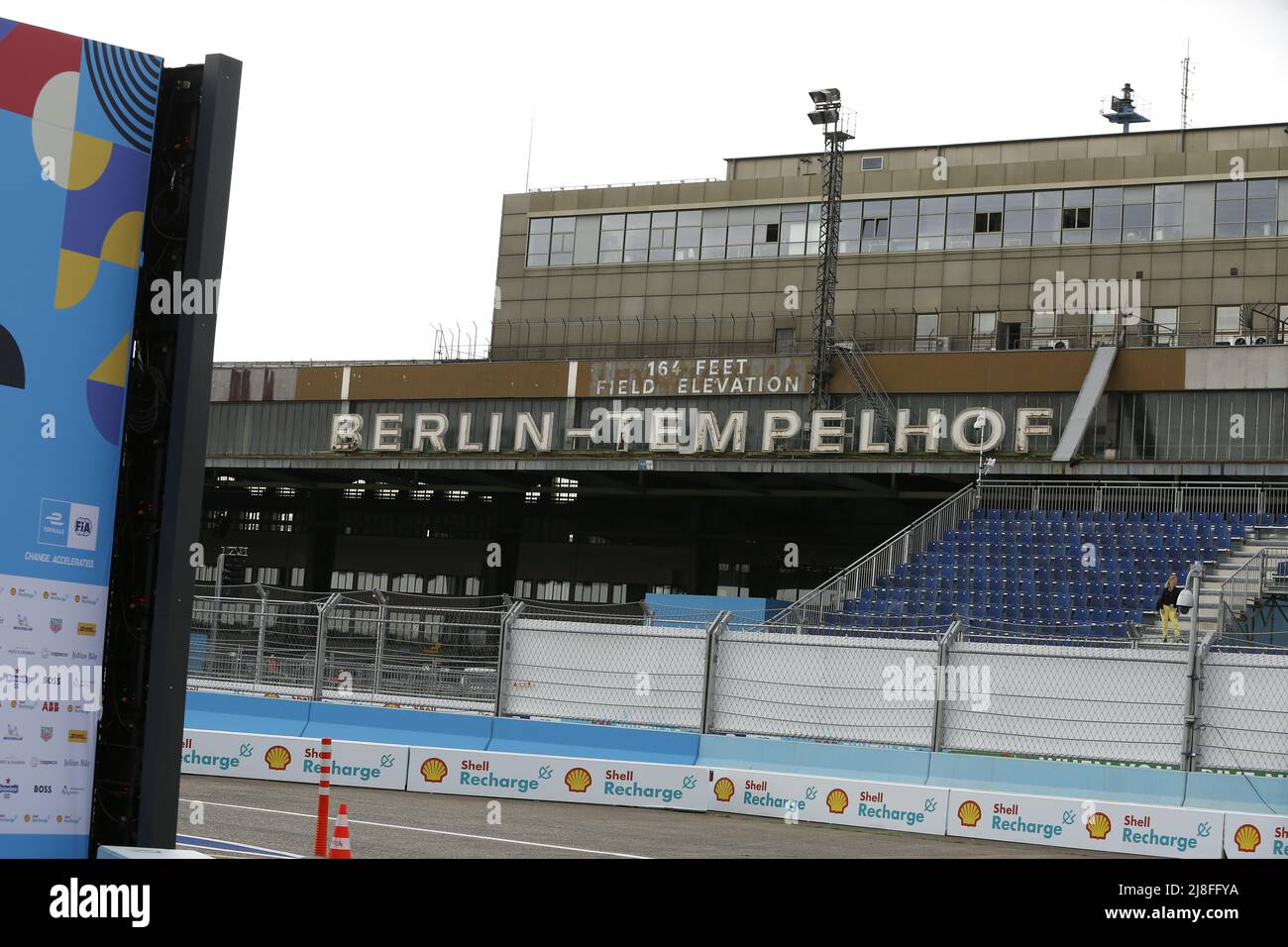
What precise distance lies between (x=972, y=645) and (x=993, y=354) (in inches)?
1026

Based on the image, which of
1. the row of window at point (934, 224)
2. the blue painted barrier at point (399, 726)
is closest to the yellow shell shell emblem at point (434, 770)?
the blue painted barrier at point (399, 726)

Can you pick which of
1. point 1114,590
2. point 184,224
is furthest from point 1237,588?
point 184,224

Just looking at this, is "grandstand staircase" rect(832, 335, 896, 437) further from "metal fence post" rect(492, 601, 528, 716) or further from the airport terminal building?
"metal fence post" rect(492, 601, 528, 716)

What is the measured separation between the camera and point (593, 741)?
22156 millimetres

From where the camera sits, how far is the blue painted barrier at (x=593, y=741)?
21688 mm

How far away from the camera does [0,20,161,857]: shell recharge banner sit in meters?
7.55

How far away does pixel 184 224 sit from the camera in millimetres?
8156

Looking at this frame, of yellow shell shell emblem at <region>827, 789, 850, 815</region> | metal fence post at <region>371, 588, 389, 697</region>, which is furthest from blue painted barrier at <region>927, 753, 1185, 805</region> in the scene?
metal fence post at <region>371, 588, 389, 697</region>

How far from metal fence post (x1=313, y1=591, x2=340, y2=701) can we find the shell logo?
11.6 meters

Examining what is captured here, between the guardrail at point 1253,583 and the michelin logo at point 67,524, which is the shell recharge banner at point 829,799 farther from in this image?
the michelin logo at point 67,524

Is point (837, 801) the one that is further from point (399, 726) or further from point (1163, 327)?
point (1163, 327)

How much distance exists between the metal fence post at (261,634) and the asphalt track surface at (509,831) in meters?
3.50

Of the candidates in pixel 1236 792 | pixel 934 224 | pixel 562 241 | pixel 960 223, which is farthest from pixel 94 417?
pixel 562 241

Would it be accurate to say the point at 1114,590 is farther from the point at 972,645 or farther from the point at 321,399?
the point at 321,399
